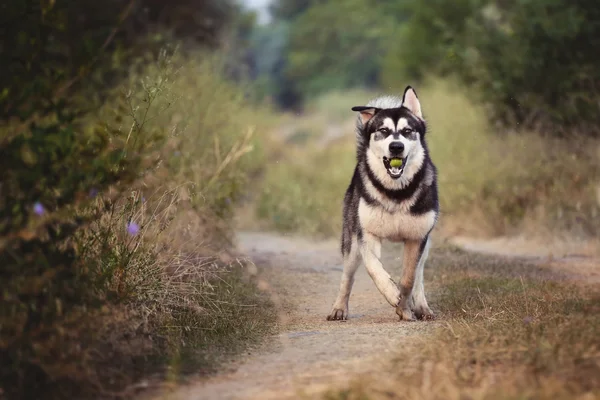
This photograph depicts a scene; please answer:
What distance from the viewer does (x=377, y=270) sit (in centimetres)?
654

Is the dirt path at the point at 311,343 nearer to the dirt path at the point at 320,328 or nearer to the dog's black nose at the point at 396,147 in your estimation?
the dirt path at the point at 320,328

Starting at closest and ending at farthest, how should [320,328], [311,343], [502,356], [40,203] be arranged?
1. [40,203]
2. [502,356]
3. [311,343]
4. [320,328]

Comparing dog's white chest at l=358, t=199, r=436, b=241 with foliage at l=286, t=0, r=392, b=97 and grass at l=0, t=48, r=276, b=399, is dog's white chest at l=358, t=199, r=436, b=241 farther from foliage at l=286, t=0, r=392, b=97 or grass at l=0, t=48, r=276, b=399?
foliage at l=286, t=0, r=392, b=97

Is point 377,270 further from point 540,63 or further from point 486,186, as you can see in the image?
point 540,63

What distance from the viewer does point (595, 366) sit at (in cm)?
427

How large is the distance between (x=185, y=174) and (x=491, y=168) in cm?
563

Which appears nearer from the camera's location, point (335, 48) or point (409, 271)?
point (409, 271)

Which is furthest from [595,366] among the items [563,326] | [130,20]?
[130,20]

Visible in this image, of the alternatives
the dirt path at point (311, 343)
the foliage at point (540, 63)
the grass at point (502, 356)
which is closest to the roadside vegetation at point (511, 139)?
the foliage at point (540, 63)

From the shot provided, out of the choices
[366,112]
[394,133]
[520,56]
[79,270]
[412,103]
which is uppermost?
[520,56]

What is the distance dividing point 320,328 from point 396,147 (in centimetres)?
146

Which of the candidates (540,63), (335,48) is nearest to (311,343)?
(540,63)

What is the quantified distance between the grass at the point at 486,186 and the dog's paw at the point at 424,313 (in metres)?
5.49

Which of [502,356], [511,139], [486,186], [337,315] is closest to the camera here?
[502,356]
